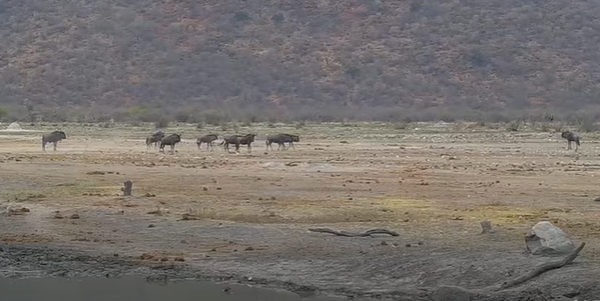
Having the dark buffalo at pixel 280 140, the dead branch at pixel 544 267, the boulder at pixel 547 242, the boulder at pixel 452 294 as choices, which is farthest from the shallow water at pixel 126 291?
the dark buffalo at pixel 280 140

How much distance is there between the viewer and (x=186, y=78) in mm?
89875

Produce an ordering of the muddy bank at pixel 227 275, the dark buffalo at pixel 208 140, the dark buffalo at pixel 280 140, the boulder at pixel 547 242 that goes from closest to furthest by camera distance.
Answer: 1. the muddy bank at pixel 227 275
2. the boulder at pixel 547 242
3. the dark buffalo at pixel 280 140
4. the dark buffalo at pixel 208 140

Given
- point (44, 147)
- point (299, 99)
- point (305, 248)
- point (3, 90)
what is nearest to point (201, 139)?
point (44, 147)

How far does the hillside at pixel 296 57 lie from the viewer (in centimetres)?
8612

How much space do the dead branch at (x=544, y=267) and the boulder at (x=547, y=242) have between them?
11.9 inches

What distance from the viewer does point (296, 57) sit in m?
94.1

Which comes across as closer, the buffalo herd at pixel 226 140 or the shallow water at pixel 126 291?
the shallow water at pixel 126 291

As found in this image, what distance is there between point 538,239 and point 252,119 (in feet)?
207

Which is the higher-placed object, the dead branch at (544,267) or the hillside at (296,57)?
the hillside at (296,57)

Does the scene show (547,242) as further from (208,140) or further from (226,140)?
(208,140)

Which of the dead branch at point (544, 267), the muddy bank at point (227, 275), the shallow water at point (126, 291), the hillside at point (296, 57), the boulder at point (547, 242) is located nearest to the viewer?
the muddy bank at point (227, 275)

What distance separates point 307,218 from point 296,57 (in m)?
72.7

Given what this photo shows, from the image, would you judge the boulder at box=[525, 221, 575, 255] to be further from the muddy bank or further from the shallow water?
the shallow water

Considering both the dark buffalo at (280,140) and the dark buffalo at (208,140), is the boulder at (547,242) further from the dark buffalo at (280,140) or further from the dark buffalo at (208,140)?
the dark buffalo at (208,140)
